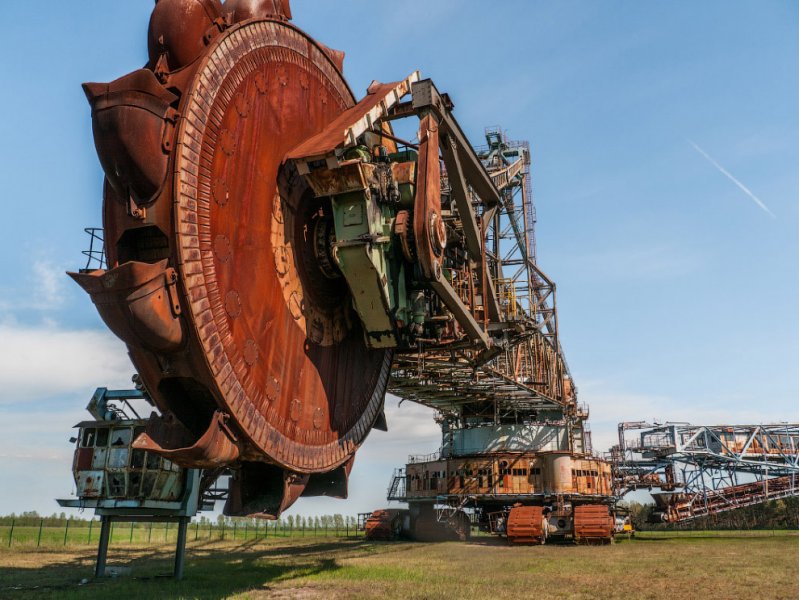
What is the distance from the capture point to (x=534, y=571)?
18.2 meters

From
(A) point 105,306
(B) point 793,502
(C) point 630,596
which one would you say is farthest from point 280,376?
(B) point 793,502

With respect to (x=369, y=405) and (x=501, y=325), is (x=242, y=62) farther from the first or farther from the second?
(x=501, y=325)

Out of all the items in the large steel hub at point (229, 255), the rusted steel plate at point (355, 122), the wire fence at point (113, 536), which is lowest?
the wire fence at point (113, 536)

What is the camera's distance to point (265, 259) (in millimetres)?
10062

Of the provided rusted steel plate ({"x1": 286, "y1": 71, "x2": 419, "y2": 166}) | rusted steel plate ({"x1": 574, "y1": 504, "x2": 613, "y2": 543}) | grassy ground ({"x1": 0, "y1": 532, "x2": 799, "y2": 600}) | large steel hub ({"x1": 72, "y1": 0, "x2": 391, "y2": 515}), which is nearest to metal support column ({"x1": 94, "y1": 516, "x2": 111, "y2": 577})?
grassy ground ({"x1": 0, "y1": 532, "x2": 799, "y2": 600})

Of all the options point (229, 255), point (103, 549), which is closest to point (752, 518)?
point (103, 549)

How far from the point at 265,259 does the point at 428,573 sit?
11.5 m

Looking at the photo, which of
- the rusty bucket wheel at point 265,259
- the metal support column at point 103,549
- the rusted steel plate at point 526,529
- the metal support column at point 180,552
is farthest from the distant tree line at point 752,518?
the rusty bucket wheel at point 265,259

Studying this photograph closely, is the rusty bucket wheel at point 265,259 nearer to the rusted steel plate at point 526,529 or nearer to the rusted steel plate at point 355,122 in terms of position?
the rusted steel plate at point 355,122

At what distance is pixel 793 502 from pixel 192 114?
5609cm

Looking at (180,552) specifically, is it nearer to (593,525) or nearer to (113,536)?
(593,525)

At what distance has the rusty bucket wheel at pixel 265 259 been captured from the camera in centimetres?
852

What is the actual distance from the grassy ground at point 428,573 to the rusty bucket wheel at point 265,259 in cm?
503

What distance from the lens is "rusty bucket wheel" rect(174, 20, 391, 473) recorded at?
8.52 meters
